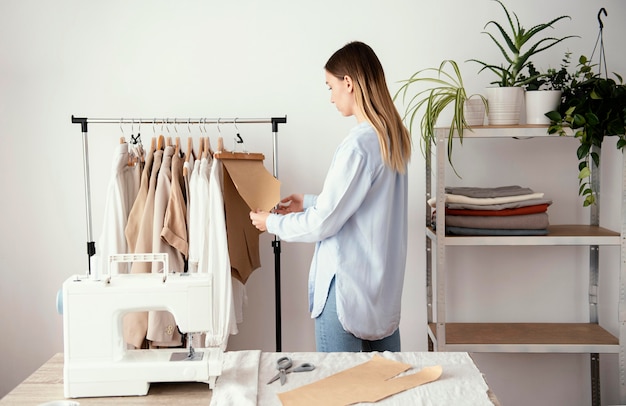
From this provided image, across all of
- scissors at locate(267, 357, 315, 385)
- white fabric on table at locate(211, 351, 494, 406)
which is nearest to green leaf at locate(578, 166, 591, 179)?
Answer: white fabric on table at locate(211, 351, 494, 406)

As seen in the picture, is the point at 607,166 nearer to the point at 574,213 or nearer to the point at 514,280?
the point at 574,213

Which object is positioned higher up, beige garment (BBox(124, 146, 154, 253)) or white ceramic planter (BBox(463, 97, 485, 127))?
white ceramic planter (BBox(463, 97, 485, 127))

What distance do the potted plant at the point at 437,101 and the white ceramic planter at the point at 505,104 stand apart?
46mm

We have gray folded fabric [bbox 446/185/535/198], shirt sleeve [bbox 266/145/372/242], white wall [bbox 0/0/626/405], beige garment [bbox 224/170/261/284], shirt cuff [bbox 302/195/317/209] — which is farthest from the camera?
white wall [bbox 0/0/626/405]

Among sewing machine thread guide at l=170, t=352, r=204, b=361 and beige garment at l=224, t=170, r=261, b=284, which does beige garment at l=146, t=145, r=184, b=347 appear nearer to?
beige garment at l=224, t=170, r=261, b=284

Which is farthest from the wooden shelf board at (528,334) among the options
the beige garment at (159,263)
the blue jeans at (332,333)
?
the beige garment at (159,263)

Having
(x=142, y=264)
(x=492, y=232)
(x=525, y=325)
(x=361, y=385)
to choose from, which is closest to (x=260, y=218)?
(x=142, y=264)

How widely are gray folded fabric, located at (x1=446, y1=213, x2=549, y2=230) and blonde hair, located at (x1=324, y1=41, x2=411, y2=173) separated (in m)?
0.82

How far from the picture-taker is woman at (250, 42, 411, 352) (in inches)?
87.3

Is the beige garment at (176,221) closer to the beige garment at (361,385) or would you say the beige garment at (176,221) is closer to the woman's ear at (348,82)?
the woman's ear at (348,82)

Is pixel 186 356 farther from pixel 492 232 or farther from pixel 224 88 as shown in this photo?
pixel 224 88

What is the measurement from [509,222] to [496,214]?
65 mm

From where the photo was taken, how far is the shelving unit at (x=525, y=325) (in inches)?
115

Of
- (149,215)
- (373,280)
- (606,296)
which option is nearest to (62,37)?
(149,215)
